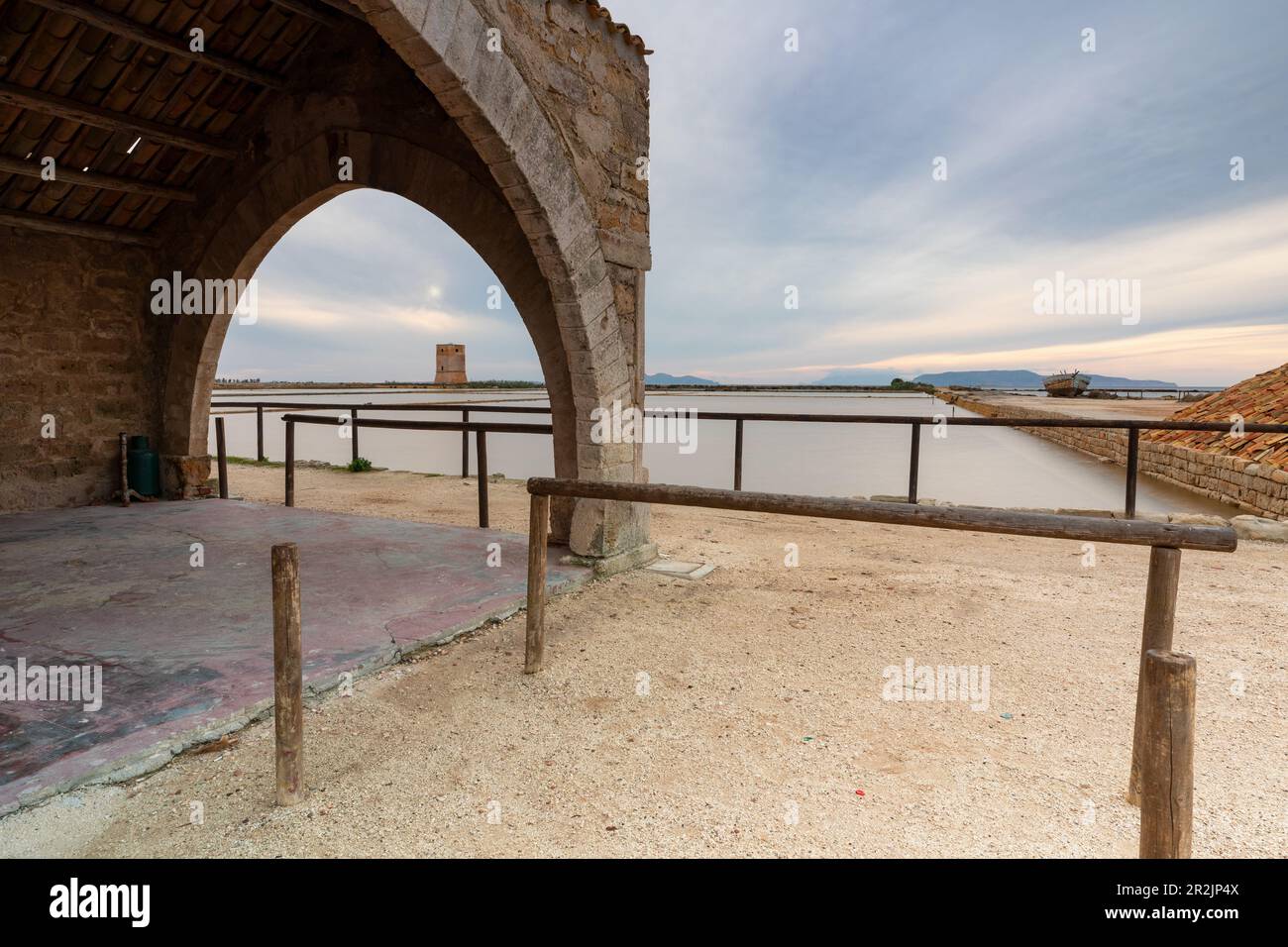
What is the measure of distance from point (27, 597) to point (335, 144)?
11.4 feet

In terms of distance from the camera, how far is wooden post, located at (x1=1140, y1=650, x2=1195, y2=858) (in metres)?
1.36

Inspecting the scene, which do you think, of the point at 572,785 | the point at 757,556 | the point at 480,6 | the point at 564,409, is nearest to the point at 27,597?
the point at 564,409

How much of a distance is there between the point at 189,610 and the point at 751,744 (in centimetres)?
282

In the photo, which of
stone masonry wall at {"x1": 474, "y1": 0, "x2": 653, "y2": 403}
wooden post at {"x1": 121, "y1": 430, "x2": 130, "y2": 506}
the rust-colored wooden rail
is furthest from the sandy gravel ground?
wooden post at {"x1": 121, "y1": 430, "x2": 130, "y2": 506}

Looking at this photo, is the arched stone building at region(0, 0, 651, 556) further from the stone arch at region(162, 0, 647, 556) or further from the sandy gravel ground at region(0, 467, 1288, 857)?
the sandy gravel ground at region(0, 467, 1288, 857)

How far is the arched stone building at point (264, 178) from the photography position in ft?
12.6

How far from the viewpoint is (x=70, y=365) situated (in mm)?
6066

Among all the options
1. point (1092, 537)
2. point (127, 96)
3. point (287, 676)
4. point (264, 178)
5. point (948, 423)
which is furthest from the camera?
point (948, 423)

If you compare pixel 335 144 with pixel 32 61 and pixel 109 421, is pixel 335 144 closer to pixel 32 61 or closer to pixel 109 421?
pixel 32 61

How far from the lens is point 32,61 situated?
14.6 ft

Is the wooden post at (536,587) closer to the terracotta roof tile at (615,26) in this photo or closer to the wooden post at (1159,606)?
the wooden post at (1159,606)

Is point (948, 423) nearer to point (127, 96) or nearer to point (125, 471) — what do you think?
point (127, 96)

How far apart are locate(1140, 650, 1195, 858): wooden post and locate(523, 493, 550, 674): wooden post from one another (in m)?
2.15

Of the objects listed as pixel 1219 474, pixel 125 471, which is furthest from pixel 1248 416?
pixel 125 471
